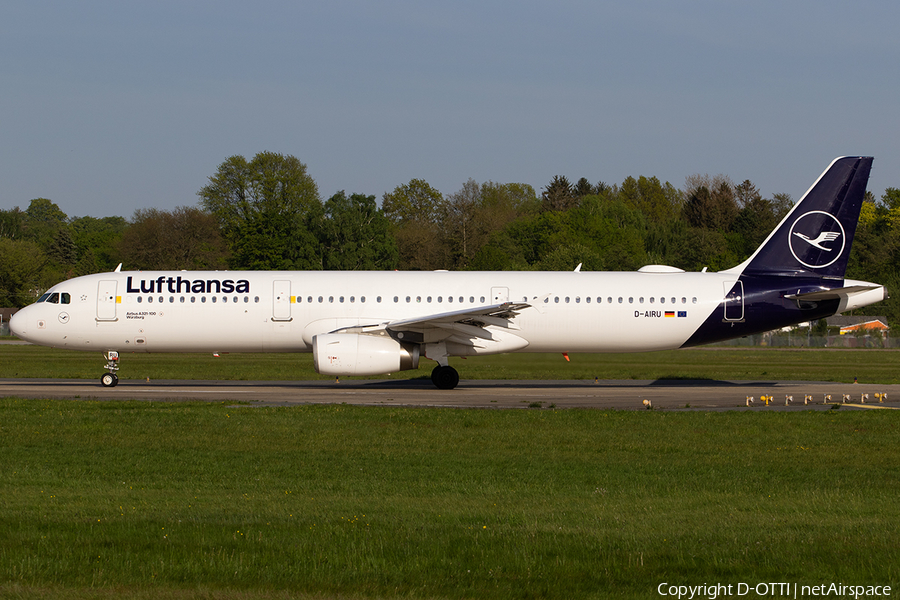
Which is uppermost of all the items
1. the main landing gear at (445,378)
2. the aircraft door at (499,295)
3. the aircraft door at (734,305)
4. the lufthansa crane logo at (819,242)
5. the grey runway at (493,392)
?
the lufthansa crane logo at (819,242)

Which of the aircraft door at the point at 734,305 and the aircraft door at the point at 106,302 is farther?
the aircraft door at the point at 734,305

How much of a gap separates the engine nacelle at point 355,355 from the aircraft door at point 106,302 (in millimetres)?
6445

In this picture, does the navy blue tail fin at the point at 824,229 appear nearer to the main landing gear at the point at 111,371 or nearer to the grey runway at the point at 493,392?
the grey runway at the point at 493,392

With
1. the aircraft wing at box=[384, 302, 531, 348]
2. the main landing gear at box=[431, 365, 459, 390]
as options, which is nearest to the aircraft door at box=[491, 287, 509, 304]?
the aircraft wing at box=[384, 302, 531, 348]

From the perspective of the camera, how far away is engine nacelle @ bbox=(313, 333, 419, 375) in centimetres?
2520

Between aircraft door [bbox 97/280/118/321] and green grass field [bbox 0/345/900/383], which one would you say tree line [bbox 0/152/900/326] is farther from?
aircraft door [bbox 97/280/118/321]

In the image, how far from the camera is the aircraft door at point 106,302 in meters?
27.2

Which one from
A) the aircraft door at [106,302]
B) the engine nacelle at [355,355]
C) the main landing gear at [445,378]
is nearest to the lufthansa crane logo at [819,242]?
the main landing gear at [445,378]

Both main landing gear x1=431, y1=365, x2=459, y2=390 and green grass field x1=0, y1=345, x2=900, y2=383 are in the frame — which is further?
green grass field x1=0, y1=345, x2=900, y2=383

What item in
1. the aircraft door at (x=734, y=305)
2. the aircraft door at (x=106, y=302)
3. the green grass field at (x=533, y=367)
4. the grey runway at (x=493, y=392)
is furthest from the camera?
the green grass field at (x=533, y=367)

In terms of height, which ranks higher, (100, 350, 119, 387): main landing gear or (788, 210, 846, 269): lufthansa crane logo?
(788, 210, 846, 269): lufthansa crane logo

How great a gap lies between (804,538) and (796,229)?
21512 mm

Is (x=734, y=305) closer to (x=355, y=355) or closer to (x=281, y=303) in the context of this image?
(x=355, y=355)

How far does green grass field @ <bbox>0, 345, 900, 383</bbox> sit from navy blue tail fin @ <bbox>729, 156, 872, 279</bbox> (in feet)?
19.7
